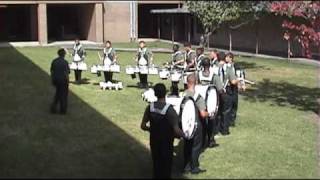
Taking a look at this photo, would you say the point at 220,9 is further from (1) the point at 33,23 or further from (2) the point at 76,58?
(1) the point at 33,23

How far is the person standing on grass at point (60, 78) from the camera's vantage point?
15375 millimetres

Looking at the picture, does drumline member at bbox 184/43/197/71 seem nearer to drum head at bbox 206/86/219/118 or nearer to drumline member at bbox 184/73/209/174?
drum head at bbox 206/86/219/118

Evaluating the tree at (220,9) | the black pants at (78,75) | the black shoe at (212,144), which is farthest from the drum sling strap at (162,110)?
the tree at (220,9)

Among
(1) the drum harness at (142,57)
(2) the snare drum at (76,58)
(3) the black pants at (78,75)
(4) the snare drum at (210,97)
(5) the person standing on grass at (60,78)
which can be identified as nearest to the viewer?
(4) the snare drum at (210,97)

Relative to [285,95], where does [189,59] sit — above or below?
above

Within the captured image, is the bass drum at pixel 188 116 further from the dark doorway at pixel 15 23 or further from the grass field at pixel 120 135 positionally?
the dark doorway at pixel 15 23

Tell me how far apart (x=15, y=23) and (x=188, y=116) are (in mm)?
44766

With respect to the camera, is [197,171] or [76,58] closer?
[197,171]

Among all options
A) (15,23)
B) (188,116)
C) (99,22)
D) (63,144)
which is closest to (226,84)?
(188,116)

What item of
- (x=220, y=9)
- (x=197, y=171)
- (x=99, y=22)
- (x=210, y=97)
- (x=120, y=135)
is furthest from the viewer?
(x=99, y=22)

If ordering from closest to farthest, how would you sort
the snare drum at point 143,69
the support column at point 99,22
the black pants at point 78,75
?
the snare drum at point 143,69
the black pants at point 78,75
the support column at point 99,22

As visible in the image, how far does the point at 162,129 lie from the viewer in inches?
368

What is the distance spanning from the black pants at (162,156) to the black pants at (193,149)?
78cm

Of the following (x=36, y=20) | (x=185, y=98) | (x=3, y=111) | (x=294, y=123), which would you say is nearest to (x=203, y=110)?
(x=185, y=98)
